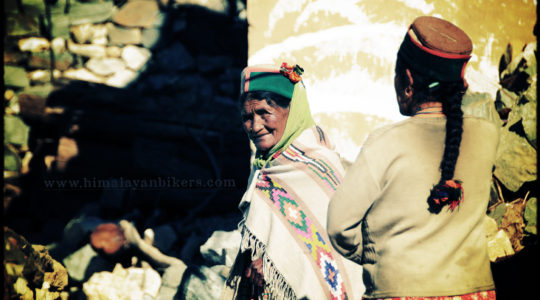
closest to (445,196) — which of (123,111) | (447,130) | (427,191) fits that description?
(427,191)

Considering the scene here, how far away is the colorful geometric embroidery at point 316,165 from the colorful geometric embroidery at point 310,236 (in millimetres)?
214

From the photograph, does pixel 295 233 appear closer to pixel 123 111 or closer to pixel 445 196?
pixel 445 196

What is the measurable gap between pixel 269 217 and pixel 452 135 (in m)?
1.10

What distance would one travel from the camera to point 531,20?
271 cm

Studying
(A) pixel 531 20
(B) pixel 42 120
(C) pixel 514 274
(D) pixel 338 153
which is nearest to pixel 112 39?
(B) pixel 42 120

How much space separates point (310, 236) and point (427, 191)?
2.69ft

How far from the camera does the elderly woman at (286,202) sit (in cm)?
230

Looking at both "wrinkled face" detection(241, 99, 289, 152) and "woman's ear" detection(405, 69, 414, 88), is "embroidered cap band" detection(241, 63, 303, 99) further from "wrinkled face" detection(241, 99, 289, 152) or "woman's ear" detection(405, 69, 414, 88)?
"woman's ear" detection(405, 69, 414, 88)

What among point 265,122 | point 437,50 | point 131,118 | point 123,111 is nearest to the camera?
point 437,50

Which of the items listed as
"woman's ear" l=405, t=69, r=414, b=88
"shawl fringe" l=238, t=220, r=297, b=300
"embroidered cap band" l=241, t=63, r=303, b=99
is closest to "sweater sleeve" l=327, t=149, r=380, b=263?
"woman's ear" l=405, t=69, r=414, b=88

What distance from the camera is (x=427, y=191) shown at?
1.73 metres

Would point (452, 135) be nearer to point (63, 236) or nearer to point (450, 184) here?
point (450, 184)

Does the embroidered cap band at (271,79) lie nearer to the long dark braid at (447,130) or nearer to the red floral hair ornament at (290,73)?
the red floral hair ornament at (290,73)

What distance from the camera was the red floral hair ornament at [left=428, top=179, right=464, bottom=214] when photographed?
1.67 m
